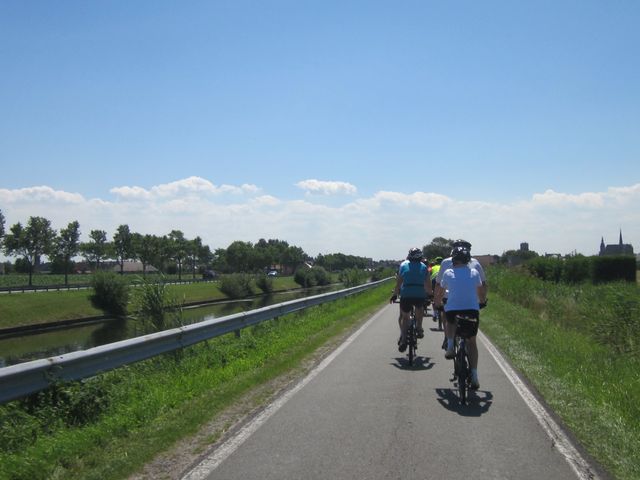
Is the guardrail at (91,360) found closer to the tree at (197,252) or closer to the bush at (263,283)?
the bush at (263,283)

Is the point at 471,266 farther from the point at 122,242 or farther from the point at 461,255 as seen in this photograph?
the point at 122,242

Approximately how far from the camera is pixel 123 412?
21.7ft

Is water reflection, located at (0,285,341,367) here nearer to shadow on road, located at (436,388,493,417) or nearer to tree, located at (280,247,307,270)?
shadow on road, located at (436,388,493,417)

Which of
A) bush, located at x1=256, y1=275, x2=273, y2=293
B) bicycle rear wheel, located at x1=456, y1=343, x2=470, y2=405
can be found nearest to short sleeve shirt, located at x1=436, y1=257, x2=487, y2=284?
bicycle rear wheel, located at x1=456, y1=343, x2=470, y2=405

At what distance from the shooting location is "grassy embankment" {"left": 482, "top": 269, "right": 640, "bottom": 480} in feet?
18.5

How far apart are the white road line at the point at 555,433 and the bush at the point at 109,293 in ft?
136

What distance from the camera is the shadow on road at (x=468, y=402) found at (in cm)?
690

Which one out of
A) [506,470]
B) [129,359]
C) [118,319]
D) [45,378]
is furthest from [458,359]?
[118,319]

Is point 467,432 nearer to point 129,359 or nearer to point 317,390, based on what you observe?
point 317,390

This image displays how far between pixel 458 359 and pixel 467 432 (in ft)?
5.49

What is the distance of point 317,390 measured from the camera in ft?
26.2

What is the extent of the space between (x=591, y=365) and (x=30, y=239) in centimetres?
7345

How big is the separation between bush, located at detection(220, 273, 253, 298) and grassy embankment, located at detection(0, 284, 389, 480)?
180ft

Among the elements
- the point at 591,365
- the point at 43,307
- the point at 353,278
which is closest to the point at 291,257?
the point at 353,278
